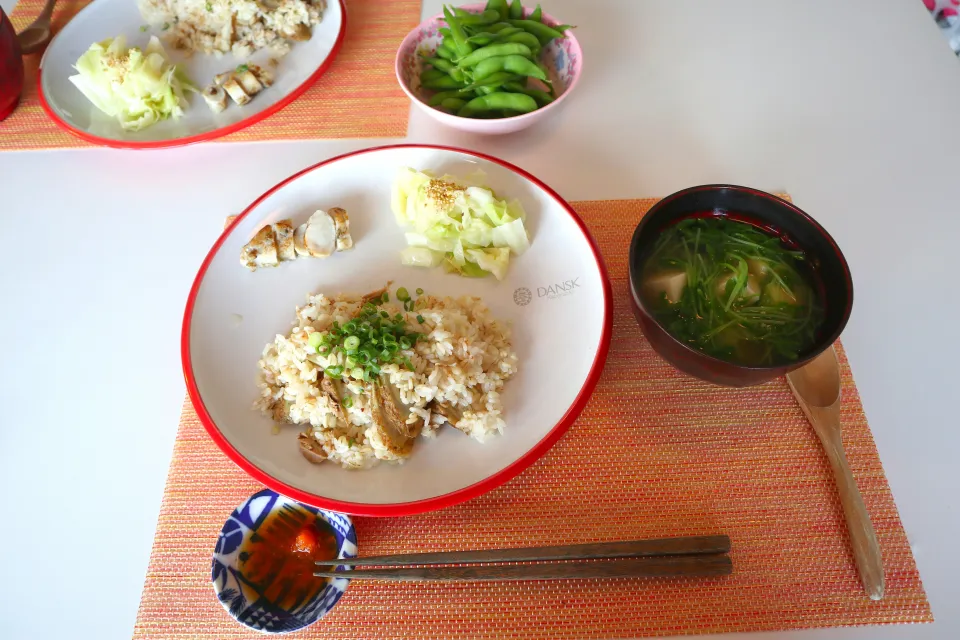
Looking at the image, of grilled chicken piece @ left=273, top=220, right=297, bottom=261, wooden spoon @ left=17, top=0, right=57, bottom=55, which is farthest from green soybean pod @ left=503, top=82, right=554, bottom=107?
wooden spoon @ left=17, top=0, right=57, bottom=55

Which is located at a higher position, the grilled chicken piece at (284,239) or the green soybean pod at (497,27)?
the green soybean pod at (497,27)

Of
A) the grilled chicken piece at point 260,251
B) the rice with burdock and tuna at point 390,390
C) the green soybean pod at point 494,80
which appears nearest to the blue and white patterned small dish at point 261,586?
the rice with burdock and tuna at point 390,390

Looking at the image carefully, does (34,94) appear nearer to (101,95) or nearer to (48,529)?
(101,95)

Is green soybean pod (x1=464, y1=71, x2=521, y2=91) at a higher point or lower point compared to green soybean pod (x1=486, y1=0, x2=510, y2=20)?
lower

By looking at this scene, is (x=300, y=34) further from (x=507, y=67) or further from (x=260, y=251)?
(x=260, y=251)

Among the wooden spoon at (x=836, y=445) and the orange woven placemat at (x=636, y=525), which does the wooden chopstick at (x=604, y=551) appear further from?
the wooden spoon at (x=836, y=445)

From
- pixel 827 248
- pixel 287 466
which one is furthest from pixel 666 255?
pixel 287 466

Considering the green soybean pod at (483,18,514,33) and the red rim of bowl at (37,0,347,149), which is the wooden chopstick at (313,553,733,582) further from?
the green soybean pod at (483,18,514,33)
